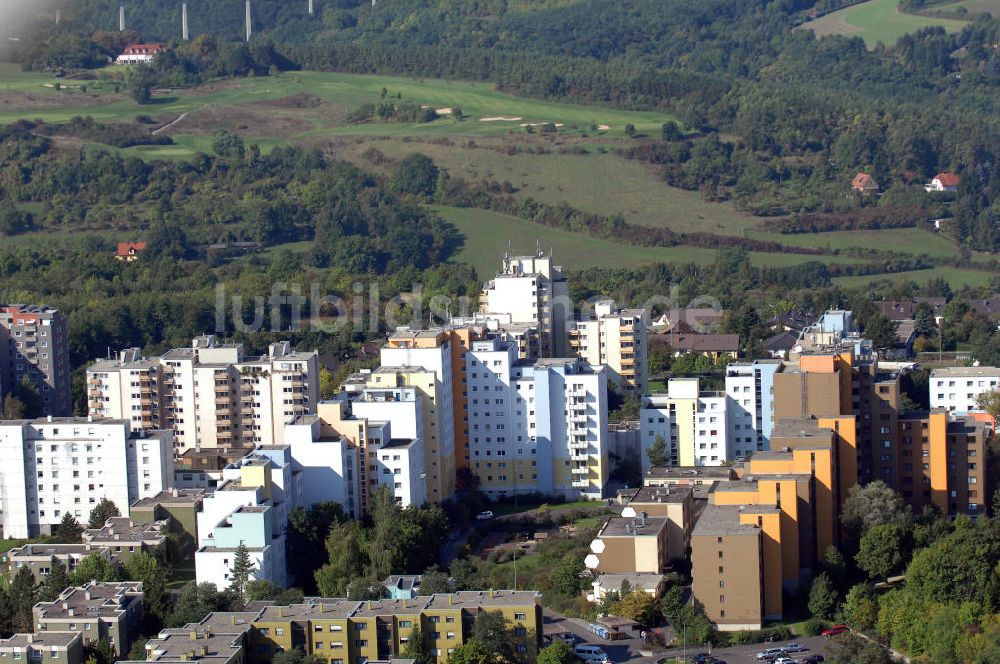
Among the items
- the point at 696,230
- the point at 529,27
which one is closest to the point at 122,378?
the point at 696,230

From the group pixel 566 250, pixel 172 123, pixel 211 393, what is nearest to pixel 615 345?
pixel 211 393

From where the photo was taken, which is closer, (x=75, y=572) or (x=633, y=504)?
(x=75, y=572)

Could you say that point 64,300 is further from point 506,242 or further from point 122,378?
A: point 506,242

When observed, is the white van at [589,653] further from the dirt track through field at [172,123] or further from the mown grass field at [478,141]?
the dirt track through field at [172,123]

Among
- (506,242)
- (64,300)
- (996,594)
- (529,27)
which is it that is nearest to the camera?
(996,594)

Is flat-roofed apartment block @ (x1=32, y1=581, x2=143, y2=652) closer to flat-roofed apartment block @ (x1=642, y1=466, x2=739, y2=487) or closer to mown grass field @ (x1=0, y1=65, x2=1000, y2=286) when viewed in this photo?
flat-roofed apartment block @ (x1=642, y1=466, x2=739, y2=487)

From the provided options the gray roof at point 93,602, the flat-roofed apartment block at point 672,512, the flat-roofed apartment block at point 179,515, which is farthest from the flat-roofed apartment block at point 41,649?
the flat-roofed apartment block at point 672,512

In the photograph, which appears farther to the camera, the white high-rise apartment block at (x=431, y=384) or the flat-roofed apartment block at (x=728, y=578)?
the white high-rise apartment block at (x=431, y=384)
